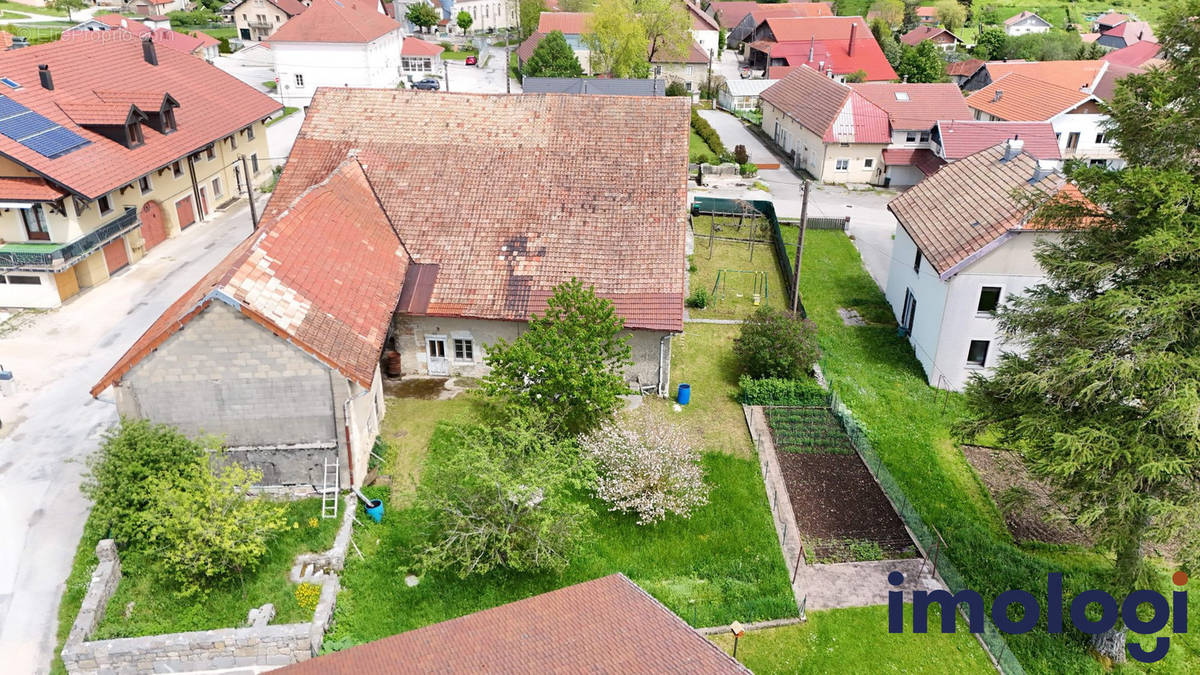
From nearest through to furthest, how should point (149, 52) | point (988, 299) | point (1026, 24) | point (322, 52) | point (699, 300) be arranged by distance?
point (988, 299), point (699, 300), point (149, 52), point (322, 52), point (1026, 24)

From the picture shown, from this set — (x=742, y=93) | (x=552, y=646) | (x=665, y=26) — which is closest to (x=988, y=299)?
(x=552, y=646)

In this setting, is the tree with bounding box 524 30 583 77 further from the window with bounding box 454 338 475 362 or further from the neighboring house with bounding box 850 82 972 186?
the window with bounding box 454 338 475 362

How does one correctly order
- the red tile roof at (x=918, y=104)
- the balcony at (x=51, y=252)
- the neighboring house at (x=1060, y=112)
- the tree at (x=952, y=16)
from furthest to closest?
the tree at (x=952, y=16) < the neighboring house at (x=1060, y=112) < the red tile roof at (x=918, y=104) < the balcony at (x=51, y=252)

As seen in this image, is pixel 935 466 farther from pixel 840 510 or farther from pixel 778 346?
pixel 778 346

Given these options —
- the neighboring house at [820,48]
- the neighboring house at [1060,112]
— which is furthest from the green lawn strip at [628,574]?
the neighboring house at [820,48]

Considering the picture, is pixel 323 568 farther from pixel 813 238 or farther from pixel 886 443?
pixel 813 238

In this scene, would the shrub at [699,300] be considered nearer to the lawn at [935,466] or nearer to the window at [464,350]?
the lawn at [935,466]
